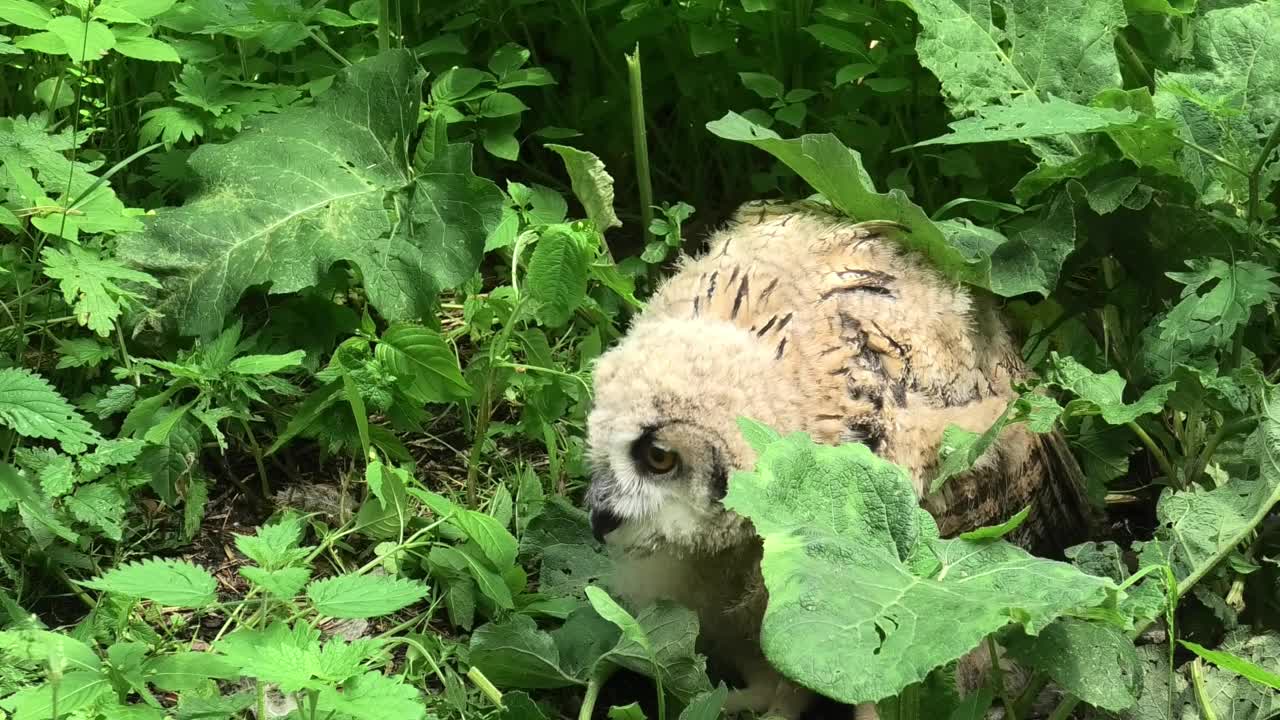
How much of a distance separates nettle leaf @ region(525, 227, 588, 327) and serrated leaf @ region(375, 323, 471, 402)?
26cm

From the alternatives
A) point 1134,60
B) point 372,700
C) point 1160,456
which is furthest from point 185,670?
point 1134,60

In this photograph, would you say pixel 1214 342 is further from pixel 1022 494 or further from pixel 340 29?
pixel 340 29

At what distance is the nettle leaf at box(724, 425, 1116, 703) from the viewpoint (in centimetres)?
A: 188

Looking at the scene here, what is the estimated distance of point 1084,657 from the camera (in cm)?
227

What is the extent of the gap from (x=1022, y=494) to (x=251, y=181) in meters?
1.99

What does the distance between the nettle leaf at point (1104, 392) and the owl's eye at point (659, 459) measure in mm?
830

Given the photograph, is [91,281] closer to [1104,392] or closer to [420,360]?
[420,360]

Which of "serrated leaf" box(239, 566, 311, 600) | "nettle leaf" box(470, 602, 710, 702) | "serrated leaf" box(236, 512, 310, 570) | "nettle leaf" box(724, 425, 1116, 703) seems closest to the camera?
"nettle leaf" box(724, 425, 1116, 703)

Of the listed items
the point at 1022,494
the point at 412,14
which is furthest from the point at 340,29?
the point at 1022,494

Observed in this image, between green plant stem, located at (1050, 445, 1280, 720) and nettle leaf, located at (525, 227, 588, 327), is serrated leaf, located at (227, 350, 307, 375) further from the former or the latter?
green plant stem, located at (1050, 445, 1280, 720)

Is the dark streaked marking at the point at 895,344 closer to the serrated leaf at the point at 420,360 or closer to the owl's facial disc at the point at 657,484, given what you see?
the owl's facial disc at the point at 657,484

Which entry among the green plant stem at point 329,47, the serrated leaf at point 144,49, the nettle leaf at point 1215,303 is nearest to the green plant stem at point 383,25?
the green plant stem at point 329,47

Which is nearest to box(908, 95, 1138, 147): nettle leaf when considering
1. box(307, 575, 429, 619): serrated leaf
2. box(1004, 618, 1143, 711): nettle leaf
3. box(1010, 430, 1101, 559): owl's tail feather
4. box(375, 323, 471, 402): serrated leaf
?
box(1010, 430, 1101, 559): owl's tail feather

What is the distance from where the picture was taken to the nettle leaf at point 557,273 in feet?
10.1
